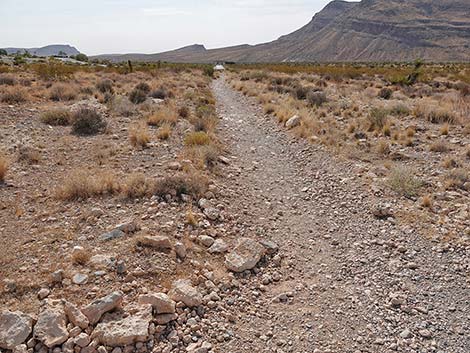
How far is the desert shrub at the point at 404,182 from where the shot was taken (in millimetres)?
7641

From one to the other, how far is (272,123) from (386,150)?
18.0ft

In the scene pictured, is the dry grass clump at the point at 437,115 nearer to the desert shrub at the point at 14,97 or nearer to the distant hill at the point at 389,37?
the desert shrub at the point at 14,97

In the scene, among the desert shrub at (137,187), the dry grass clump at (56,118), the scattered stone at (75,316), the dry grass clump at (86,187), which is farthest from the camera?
the dry grass clump at (56,118)

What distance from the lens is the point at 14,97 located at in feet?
46.3

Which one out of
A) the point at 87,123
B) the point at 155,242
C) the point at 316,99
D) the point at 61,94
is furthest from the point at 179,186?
the point at 316,99

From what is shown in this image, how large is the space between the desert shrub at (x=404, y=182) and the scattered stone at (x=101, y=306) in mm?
6170

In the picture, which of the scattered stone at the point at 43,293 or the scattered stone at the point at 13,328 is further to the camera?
the scattered stone at the point at 43,293

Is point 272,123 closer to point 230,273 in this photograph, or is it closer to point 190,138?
point 190,138

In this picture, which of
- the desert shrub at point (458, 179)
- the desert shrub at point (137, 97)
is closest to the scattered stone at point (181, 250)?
the desert shrub at point (458, 179)

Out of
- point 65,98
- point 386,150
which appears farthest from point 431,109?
point 65,98

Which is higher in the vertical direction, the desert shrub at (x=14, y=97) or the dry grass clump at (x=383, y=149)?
the desert shrub at (x=14, y=97)

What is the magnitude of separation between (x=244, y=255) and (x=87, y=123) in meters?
8.23

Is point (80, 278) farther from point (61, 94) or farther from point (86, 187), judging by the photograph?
point (61, 94)

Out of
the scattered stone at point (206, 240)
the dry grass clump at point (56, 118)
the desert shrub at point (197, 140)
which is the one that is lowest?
the scattered stone at point (206, 240)
